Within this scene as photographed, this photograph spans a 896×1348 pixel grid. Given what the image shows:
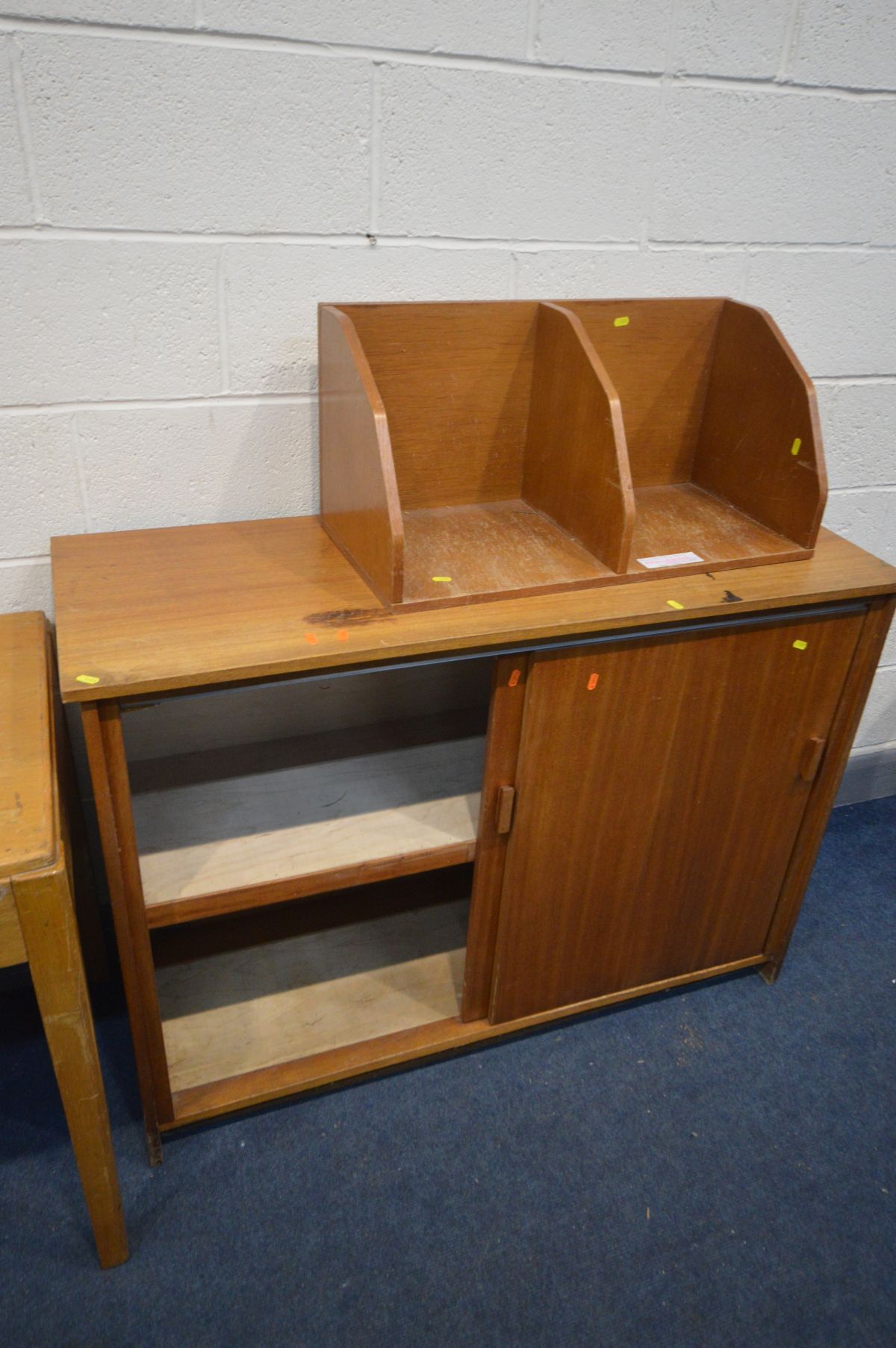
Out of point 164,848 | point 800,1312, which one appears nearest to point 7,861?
point 164,848

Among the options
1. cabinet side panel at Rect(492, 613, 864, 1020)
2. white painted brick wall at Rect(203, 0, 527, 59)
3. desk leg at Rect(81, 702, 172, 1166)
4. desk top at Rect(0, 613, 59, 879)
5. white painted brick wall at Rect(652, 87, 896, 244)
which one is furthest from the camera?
white painted brick wall at Rect(652, 87, 896, 244)

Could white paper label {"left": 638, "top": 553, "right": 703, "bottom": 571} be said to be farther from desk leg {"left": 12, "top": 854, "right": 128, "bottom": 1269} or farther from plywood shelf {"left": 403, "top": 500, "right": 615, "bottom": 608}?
desk leg {"left": 12, "top": 854, "right": 128, "bottom": 1269}

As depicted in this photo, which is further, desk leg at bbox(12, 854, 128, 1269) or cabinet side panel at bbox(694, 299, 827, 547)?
cabinet side panel at bbox(694, 299, 827, 547)

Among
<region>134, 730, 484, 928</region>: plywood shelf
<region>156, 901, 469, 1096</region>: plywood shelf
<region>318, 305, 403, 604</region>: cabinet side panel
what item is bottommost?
<region>156, 901, 469, 1096</region>: plywood shelf

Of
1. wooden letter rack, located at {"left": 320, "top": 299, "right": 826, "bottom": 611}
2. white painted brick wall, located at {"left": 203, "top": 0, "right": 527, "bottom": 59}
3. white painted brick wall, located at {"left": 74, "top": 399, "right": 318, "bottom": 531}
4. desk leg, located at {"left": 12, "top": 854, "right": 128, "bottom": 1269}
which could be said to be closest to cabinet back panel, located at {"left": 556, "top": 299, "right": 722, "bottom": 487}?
wooden letter rack, located at {"left": 320, "top": 299, "right": 826, "bottom": 611}

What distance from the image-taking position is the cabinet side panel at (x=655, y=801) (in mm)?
1348

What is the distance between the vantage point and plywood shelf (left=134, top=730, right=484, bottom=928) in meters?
1.35

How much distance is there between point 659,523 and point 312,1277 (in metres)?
1.26

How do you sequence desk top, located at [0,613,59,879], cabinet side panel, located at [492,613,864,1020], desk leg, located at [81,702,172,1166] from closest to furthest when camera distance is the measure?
desk top, located at [0,613,59,879] → desk leg, located at [81,702,172,1166] → cabinet side panel, located at [492,613,864,1020]

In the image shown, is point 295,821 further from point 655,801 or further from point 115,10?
point 115,10

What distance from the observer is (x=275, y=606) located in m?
1.23

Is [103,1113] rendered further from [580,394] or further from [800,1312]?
[580,394]

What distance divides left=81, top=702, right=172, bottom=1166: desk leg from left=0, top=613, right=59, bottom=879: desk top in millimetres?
69

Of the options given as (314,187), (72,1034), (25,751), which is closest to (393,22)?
(314,187)
